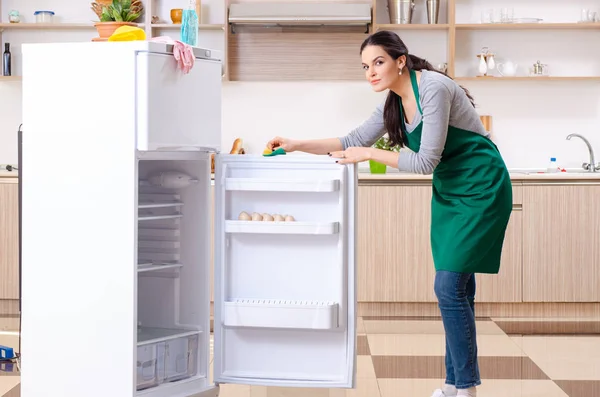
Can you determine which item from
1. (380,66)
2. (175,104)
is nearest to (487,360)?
(380,66)

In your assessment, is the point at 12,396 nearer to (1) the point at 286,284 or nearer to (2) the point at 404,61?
(1) the point at 286,284

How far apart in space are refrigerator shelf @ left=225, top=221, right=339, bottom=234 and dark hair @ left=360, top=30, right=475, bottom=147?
0.41 meters

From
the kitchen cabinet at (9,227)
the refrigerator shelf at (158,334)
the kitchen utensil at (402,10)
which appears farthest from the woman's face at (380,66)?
the kitchen cabinet at (9,227)

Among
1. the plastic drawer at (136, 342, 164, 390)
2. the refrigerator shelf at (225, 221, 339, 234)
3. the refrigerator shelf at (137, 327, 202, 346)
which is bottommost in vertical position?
the plastic drawer at (136, 342, 164, 390)

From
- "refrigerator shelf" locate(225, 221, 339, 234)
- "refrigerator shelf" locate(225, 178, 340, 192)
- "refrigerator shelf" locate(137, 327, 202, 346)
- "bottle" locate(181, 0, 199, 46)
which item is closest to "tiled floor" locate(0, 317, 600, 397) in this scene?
"refrigerator shelf" locate(137, 327, 202, 346)

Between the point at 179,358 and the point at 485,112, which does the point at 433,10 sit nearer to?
the point at 485,112

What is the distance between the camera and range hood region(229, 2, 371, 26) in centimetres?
484

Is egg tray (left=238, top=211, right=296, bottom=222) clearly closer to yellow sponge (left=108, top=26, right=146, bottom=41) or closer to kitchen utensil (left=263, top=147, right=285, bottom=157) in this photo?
kitchen utensil (left=263, top=147, right=285, bottom=157)

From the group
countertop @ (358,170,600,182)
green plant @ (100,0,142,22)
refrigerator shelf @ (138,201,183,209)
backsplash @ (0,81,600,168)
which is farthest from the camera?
backsplash @ (0,81,600,168)

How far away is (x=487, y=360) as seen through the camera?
12.2 ft

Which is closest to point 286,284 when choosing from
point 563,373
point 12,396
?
point 12,396

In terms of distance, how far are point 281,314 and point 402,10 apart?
2.67 metres

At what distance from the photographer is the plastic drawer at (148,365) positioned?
277 cm

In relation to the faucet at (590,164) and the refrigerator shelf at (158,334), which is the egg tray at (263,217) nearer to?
the refrigerator shelf at (158,334)
